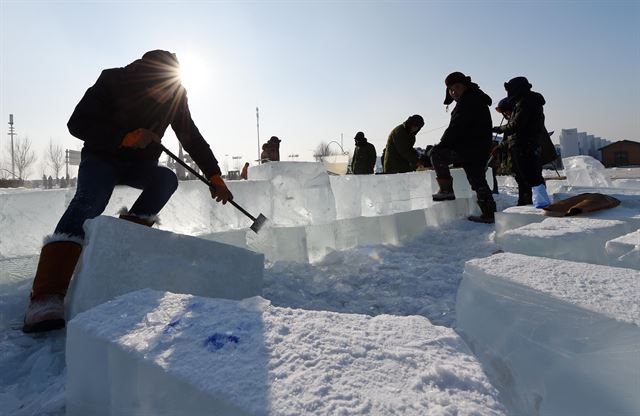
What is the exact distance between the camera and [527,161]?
4164mm

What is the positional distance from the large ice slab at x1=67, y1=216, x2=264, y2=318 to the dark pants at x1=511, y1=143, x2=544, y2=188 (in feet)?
11.0

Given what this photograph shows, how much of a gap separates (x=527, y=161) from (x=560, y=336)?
364 centimetres

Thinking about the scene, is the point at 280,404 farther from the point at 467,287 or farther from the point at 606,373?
the point at 467,287

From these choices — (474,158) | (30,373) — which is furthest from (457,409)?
(474,158)

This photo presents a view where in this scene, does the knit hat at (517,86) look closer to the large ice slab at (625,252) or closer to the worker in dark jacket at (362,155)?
the large ice slab at (625,252)

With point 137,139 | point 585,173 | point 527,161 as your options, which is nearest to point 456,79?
point 527,161

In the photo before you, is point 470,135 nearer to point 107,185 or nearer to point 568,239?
point 568,239

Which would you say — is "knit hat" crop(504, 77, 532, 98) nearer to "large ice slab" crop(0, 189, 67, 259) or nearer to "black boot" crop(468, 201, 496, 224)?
"black boot" crop(468, 201, 496, 224)

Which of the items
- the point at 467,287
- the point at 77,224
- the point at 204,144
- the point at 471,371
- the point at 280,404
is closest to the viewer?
the point at 280,404

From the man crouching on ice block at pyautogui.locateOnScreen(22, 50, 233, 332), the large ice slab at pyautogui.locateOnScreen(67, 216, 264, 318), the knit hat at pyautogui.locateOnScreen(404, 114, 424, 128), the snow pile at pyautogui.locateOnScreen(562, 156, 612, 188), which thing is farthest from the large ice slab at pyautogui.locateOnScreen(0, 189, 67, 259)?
the snow pile at pyautogui.locateOnScreen(562, 156, 612, 188)

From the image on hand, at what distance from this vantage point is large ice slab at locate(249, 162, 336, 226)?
3.13m

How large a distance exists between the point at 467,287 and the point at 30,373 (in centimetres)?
152

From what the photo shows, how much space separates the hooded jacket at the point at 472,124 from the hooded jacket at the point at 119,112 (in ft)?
9.95

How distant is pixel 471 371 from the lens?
0.80 meters
